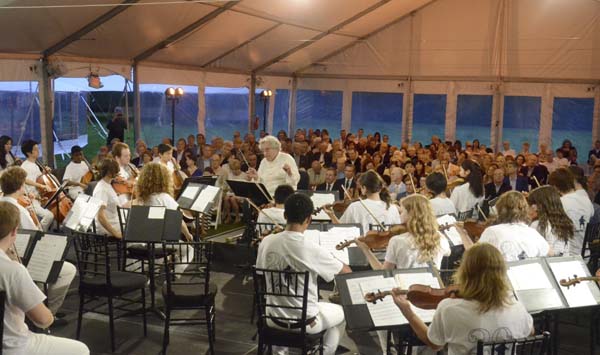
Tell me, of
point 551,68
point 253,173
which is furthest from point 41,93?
point 551,68

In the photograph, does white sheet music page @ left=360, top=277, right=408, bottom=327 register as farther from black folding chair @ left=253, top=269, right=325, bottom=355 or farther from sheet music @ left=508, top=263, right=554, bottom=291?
sheet music @ left=508, top=263, right=554, bottom=291

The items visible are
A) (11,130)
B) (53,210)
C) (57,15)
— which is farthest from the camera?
(11,130)

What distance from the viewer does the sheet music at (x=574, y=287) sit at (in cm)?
407

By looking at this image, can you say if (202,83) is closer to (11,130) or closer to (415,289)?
(11,130)

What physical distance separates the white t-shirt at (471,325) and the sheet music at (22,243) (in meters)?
2.72

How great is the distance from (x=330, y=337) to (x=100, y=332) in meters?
2.11

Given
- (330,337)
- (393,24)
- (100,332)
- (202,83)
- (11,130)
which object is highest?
(393,24)

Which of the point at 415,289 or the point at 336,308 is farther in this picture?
the point at 336,308

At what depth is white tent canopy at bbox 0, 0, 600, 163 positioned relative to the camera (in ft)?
31.9

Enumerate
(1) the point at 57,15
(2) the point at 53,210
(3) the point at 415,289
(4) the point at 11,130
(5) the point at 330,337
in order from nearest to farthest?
(3) the point at 415,289 → (5) the point at 330,337 → (2) the point at 53,210 → (1) the point at 57,15 → (4) the point at 11,130

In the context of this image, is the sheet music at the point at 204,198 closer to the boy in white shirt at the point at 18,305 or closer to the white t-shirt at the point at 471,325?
the boy in white shirt at the point at 18,305

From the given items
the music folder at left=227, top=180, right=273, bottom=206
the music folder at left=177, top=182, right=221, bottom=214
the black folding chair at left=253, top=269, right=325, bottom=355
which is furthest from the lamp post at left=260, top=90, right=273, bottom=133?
the black folding chair at left=253, top=269, right=325, bottom=355

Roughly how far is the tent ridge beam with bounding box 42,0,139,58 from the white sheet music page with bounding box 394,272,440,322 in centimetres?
664

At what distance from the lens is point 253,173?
819 cm
